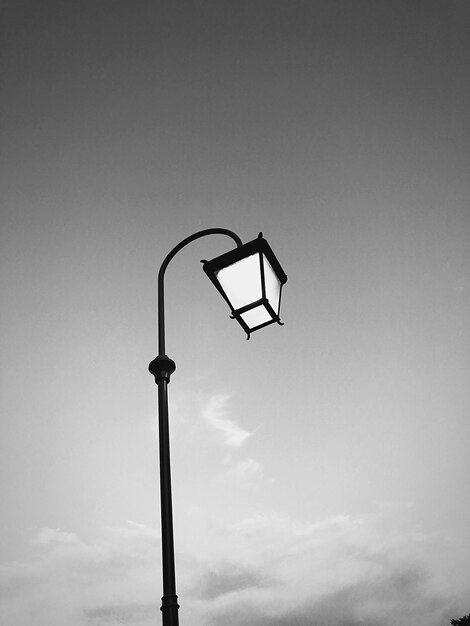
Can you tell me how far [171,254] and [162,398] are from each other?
77.9 inches

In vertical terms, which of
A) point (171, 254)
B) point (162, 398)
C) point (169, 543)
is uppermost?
point (171, 254)

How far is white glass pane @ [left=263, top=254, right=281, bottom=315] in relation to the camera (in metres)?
4.88

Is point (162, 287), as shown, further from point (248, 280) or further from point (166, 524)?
point (166, 524)

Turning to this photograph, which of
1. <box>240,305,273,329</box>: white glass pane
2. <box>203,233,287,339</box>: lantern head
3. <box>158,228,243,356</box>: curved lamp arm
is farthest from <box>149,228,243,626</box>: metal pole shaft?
<box>240,305,273,329</box>: white glass pane

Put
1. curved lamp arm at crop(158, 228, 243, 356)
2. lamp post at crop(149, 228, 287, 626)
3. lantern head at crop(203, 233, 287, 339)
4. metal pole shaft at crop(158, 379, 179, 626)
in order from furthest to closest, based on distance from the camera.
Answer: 1. curved lamp arm at crop(158, 228, 243, 356)
2. lantern head at crop(203, 233, 287, 339)
3. lamp post at crop(149, 228, 287, 626)
4. metal pole shaft at crop(158, 379, 179, 626)


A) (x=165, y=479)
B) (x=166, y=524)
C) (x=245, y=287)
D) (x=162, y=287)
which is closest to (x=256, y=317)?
(x=245, y=287)

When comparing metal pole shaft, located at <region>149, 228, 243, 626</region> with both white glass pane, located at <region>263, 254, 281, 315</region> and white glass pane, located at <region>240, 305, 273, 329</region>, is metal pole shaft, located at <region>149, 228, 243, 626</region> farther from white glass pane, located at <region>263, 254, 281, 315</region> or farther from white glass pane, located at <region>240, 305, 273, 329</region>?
white glass pane, located at <region>240, 305, 273, 329</region>

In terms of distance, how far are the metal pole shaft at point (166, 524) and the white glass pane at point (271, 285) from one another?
4.54 ft

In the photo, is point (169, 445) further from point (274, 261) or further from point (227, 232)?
point (227, 232)

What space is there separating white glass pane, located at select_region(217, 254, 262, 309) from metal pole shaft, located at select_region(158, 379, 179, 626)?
3.81 feet

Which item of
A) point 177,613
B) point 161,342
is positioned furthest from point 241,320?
point 177,613

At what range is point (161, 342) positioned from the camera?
5.11 m

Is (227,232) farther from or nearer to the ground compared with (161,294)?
farther from the ground

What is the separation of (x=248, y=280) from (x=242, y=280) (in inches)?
2.6
